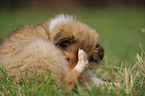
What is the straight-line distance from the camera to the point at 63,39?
3561 mm

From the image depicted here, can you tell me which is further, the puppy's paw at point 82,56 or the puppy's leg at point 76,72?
the puppy's paw at point 82,56

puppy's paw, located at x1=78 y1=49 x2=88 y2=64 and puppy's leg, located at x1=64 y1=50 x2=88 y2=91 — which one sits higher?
puppy's paw, located at x1=78 y1=49 x2=88 y2=64

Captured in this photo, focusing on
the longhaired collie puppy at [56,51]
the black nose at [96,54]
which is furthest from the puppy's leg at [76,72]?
the black nose at [96,54]

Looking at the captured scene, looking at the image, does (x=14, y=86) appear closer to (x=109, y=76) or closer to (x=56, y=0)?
(x=109, y=76)

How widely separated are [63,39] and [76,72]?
74 centimetres

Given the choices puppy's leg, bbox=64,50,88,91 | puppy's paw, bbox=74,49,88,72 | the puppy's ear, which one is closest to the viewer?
puppy's leg, bbox=64,50,88,91

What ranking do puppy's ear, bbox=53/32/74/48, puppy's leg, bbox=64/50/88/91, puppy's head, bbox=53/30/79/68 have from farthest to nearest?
puppy's ear, bbox=53/32/74/48 < puppy's head, bbox=53/30/79/68 < puppy's leg, bbox=64/50/88/91

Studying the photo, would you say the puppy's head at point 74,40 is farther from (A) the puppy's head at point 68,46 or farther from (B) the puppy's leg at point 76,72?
(B) the puppy's leg at point 76,72

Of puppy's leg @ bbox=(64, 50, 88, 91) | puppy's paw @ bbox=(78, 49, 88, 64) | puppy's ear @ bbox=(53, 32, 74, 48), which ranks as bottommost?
puppy's leg @ bbox=(64, 50, 88, 91)

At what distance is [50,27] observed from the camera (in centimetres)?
402

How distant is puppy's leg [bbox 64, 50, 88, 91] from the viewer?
10.0 ft

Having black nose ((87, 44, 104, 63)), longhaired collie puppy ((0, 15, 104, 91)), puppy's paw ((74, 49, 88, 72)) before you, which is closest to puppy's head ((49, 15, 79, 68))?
longhaired collie puppy ((0, 15, 104, 91))

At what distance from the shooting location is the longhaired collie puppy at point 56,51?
3082 millimetres

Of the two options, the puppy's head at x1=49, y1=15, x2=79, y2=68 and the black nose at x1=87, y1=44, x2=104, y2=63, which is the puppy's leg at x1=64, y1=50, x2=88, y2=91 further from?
the black nose at x1=87, y1=44, x2=104, y2=63
